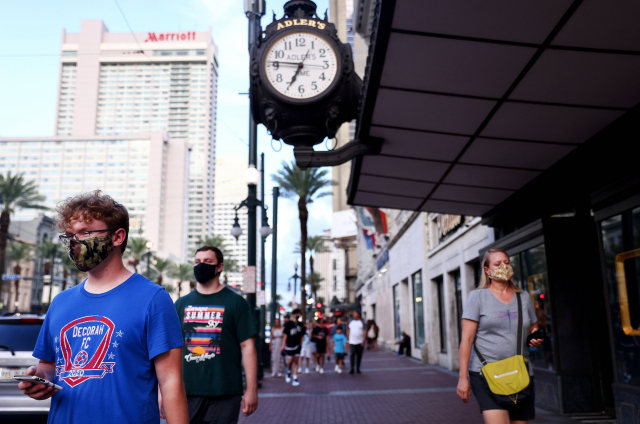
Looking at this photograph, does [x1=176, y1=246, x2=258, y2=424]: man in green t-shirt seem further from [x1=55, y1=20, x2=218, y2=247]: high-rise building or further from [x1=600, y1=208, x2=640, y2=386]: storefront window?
[x1=55, y1=20, x2=218, y2=247]: high-rise building

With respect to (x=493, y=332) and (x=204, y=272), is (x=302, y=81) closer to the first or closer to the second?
(x=204, y=272)

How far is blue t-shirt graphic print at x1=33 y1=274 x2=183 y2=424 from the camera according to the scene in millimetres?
2264

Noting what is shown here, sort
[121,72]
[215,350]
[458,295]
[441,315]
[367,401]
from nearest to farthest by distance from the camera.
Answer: [215,350], [367,401], [458,295], [441,315], [121,72]

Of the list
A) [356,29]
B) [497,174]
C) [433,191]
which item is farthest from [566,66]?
[356,29]

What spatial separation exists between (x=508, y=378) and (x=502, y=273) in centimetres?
74

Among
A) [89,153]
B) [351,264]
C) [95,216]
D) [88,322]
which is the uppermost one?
[89,153]

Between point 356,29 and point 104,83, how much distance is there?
183352 mm

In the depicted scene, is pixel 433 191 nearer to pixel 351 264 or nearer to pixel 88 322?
pixel 88 322

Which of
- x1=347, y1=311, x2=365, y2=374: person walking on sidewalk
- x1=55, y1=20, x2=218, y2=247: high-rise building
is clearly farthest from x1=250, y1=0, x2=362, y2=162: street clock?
x1=55, y1=20, x2=218, y2=247: high-rise building

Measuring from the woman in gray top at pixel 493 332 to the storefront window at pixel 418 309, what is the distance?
65.7ft

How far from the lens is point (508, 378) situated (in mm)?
3938

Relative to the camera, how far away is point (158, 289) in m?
2.47

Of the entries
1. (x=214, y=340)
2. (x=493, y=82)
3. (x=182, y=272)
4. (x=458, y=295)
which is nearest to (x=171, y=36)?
(x=182, y=272)

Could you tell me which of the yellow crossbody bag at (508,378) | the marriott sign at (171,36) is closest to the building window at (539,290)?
the yellow crossbody bag at (508,378)
